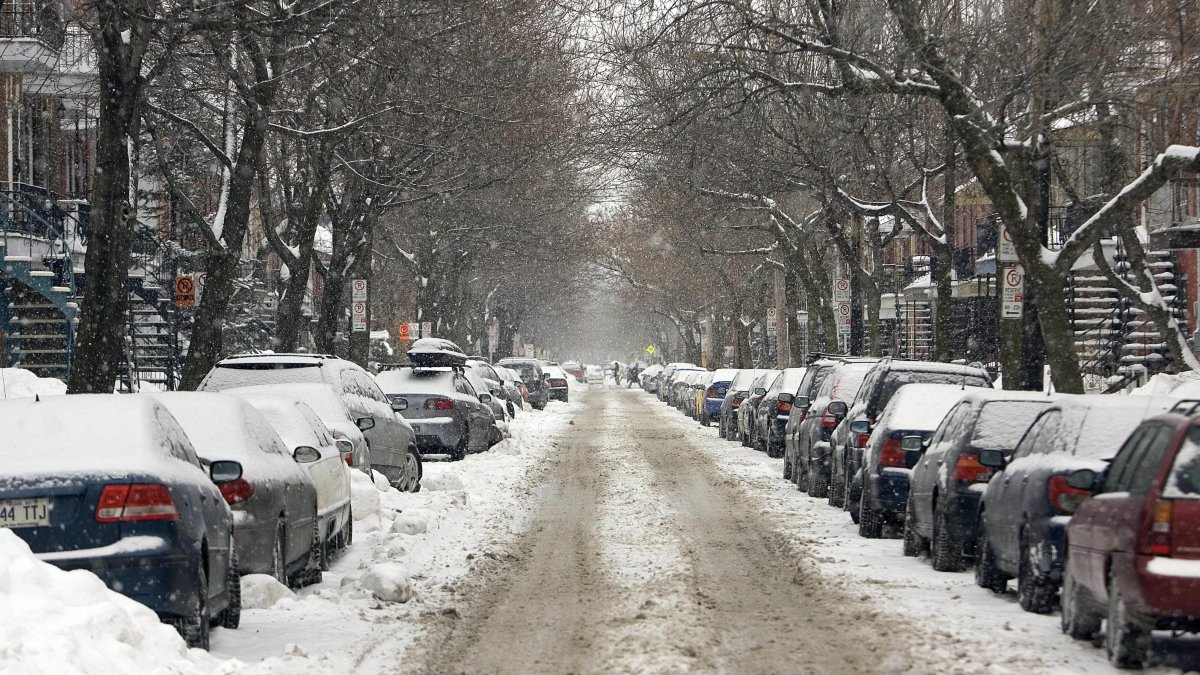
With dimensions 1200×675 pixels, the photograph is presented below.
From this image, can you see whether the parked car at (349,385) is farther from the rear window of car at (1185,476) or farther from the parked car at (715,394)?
the parked car at (715,394)

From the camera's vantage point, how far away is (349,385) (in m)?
19.0

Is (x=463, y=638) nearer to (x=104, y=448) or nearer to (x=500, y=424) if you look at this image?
(x=104, y=448)

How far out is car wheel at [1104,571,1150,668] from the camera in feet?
27.1

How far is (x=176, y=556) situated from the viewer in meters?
8.40

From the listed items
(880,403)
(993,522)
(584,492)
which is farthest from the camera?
(584,492)

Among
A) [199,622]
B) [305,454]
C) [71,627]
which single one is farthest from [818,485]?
[71,627]

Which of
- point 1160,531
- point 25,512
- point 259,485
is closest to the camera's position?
point 1160,531

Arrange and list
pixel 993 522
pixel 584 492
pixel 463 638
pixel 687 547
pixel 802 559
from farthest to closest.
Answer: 1. pixel 584 492
2. pixel 687 547
3. pixel 802 559
4. pixel 993 522
5. pixel 463 638

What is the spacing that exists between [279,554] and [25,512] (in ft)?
10.2

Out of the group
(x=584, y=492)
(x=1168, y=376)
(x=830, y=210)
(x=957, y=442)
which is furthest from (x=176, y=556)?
(x=830, y=210)

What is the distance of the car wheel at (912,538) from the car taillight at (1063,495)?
3.70 meters

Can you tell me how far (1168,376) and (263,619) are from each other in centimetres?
1953

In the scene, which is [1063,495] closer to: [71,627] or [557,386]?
[71,627]

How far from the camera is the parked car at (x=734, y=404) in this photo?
35.4 metres
